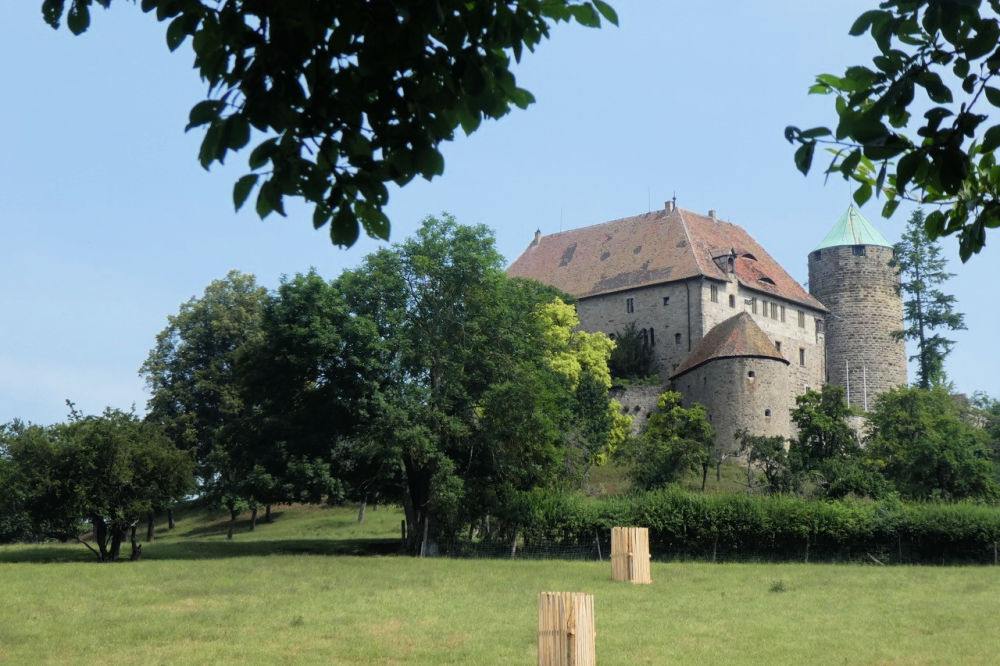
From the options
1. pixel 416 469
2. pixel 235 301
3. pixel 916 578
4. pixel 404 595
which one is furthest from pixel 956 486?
pixel 235 301

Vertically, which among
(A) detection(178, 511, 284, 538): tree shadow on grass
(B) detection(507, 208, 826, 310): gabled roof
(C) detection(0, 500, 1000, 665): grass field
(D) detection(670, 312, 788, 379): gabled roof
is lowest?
(C) detection(0, 500, 1000, 665): grass field

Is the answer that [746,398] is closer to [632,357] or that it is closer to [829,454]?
[829,454]

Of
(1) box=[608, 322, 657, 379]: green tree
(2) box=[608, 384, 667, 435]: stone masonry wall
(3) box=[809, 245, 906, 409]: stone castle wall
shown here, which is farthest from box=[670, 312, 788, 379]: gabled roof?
(3) box=[809, 245, 906, 409]: stone castle wall

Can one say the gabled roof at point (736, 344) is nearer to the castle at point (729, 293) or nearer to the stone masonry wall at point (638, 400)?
the castle at point (729, 293)

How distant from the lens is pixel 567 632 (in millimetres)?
12125

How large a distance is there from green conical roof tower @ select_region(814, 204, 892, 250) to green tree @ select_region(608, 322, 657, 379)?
15942 millimetres

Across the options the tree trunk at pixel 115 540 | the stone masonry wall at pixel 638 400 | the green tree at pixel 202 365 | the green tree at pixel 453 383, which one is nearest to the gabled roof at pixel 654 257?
the stone masonry wall at pixel 638 400

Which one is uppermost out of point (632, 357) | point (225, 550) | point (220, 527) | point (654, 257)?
point (654, 257)

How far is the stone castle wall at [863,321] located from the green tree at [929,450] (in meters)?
21.0

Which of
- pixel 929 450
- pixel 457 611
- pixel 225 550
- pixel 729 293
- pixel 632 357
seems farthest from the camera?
pixel 729 293

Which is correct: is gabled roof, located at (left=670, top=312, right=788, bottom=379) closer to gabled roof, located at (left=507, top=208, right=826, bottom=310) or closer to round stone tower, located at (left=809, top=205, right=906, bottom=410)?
gabled roof, located at (left=507, top=208, right=826, bottom=310)

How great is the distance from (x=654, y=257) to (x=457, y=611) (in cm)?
5402

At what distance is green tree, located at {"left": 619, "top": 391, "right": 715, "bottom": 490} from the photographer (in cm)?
5134

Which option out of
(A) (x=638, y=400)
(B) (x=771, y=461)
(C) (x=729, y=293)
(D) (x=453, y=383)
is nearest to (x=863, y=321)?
(C) (x=729, y=293)
